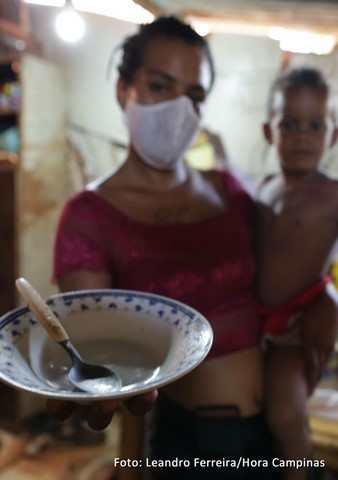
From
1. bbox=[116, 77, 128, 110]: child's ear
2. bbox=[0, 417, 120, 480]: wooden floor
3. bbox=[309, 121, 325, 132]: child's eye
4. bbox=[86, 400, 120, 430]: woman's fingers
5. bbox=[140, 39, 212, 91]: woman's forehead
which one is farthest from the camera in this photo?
bbox=[0, 417, 120, 480]: wooden floor

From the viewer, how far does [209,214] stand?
3.20 feet

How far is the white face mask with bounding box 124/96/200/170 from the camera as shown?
3.07 ft

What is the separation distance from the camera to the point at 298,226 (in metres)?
1.12

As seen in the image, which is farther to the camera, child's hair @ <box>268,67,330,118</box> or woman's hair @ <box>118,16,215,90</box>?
child's hair @ <box>268,67,330,118</box>

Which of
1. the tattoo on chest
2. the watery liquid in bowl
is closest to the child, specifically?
the tattoo on chest

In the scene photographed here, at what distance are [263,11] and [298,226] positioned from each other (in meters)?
0.55

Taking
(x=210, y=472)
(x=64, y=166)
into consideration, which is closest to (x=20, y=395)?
(x=64, y=166)

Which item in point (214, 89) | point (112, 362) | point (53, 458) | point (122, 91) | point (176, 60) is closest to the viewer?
point (112, 362)

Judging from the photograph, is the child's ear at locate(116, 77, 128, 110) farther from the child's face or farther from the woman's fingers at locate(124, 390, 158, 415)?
the woman's fingers at locate(124, 390, 158, 415)

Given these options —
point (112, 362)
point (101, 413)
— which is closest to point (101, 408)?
point (101, 413)

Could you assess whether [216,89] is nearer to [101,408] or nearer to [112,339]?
[112,339]

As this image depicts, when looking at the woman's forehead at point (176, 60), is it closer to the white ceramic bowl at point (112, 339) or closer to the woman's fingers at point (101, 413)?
the white ceramic bowl at point (112, 339)

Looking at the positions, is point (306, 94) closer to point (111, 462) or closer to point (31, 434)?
point (111, 462)

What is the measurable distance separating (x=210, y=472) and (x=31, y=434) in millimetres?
1785
